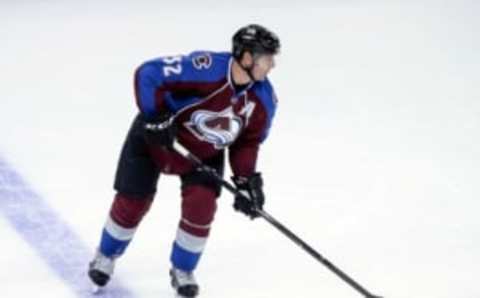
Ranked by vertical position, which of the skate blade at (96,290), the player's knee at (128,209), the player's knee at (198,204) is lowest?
the skate blade at (96,290)

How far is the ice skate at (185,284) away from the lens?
4.10 meters

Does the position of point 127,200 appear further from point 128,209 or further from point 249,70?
point 249,70

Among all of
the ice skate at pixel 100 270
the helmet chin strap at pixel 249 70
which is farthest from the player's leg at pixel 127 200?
the helmet chin strap at pixel 249 70

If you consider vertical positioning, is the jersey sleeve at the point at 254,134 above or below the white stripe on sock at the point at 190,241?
above

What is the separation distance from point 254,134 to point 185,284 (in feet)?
1.76

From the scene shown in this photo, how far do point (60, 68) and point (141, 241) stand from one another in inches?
61.5

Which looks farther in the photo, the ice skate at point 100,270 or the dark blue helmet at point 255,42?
the ice skate at point 100,270

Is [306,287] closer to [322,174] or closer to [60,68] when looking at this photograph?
[322,174]

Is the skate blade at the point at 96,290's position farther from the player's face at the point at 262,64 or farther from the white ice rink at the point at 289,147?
the player's face at the point at 262,64

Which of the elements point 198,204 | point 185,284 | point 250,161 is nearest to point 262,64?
point 250,161

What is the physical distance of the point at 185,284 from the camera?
13.5 ft

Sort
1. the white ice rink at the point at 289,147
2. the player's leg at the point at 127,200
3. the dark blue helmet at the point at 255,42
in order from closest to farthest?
the dark blue helmet at the point at 255,42, the player's leg at the point at 127,200, the white ice rink at the point at 289,147

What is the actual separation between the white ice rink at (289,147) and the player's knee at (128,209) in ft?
0.83

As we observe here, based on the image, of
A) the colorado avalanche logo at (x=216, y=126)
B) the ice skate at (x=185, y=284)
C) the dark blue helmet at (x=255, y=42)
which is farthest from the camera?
the ice skate at (x=185, y=284)
